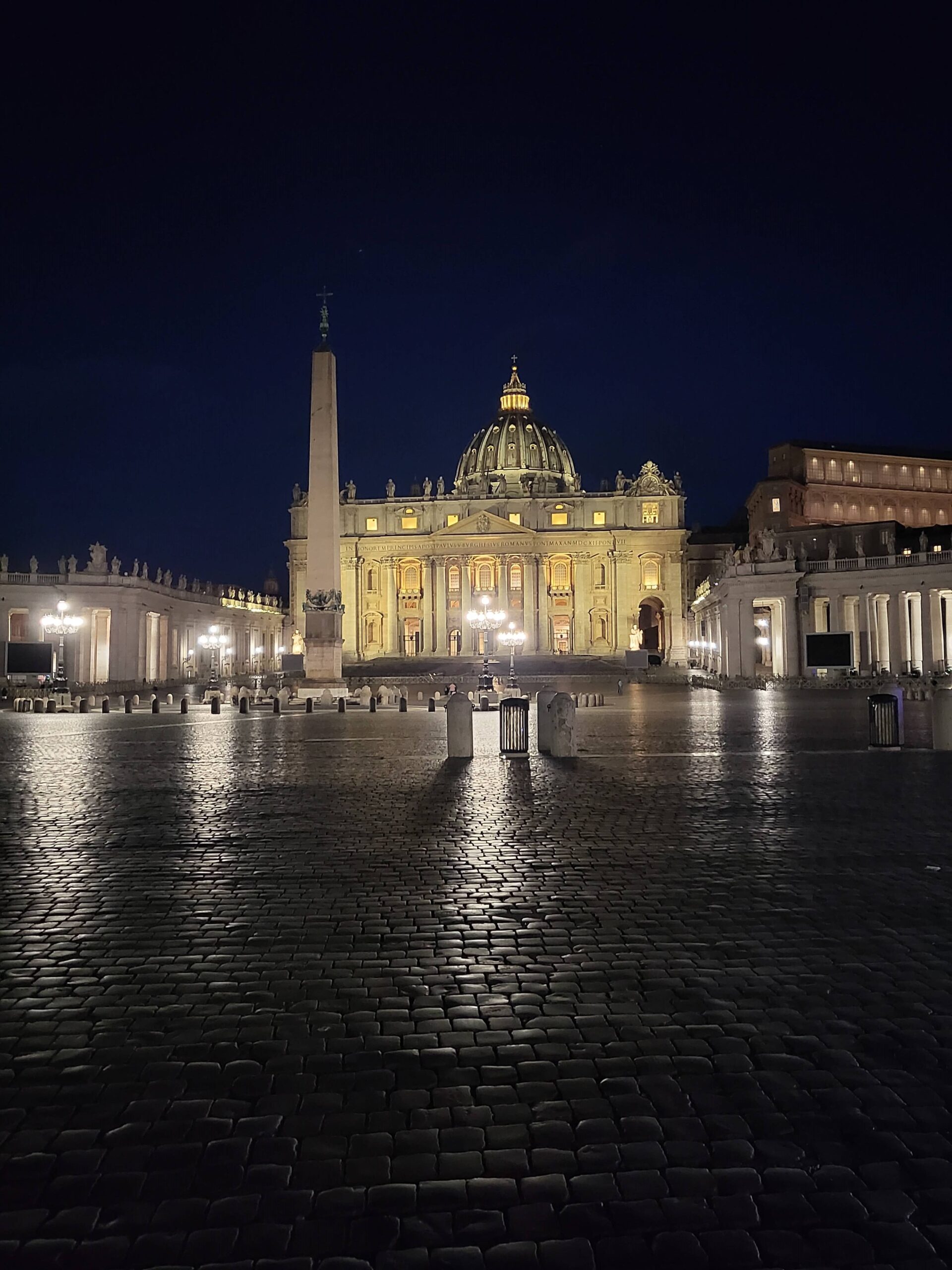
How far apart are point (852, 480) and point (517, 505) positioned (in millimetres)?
39879

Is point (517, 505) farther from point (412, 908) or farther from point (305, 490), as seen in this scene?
point (412, 908)

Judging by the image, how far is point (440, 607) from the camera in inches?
4075

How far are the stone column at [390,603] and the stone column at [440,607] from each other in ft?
17.9

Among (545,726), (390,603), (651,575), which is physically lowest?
(545,726)

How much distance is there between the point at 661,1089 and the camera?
3.75 m

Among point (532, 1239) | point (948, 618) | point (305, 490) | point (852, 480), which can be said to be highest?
point (305, 490)

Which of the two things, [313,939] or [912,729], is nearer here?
[313,939]

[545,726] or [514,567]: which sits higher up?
[514,567]

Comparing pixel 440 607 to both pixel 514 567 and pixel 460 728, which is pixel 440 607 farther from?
pixel 460 728

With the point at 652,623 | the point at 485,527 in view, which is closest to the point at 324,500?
the point at 485,527

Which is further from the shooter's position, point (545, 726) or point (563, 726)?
point (545, 726)

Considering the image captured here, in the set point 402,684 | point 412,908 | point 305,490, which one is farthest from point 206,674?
point 412,908

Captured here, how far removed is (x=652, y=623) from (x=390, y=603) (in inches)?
1212

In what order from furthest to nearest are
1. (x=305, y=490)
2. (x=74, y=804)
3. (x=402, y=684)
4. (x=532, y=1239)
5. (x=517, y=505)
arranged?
(x=305, y=490) → (x=517, y=505) → (x=402, y=684) → (x=74, y=804) → (x=532, y=1239)
